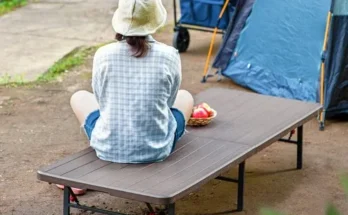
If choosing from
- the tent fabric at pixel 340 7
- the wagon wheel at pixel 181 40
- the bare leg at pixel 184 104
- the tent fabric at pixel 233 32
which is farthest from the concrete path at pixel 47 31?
the bare leg at pixel 184 104

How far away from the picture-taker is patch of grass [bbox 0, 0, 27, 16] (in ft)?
30.6

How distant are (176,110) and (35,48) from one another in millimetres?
4079

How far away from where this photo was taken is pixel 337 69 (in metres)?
5.63

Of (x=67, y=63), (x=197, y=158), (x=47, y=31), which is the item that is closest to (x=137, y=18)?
(x=197, y=158)

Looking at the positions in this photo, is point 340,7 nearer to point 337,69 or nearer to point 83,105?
point 337,69

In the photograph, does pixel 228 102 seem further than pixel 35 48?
No

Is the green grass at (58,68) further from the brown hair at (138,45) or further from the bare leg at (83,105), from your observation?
the brown hair at (138,45)

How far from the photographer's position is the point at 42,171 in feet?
11.5

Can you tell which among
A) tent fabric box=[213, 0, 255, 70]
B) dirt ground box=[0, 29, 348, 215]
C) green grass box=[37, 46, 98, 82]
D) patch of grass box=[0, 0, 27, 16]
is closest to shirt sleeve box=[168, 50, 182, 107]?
dirt ground box=[0, 29, 348, 215]

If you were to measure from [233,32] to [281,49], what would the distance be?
1.75ft

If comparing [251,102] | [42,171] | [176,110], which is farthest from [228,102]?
[42,171]

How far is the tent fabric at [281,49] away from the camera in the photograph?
19.6 ft

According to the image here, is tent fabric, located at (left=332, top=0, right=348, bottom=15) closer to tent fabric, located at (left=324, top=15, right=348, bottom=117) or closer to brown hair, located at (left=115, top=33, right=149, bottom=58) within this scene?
tent fabric, located at (left=324, top=15, right=348, bottom=117)

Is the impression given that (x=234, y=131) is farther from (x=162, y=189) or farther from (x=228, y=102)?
(x=162, y=189)
